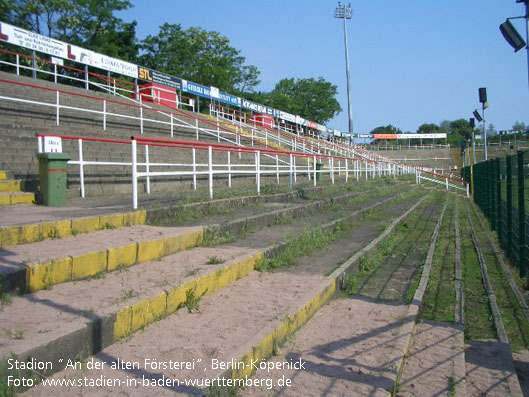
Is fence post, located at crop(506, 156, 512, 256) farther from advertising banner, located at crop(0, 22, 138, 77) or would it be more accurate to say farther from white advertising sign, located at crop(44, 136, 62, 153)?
advertising banner, located at crop(0, 22, 138, 77)

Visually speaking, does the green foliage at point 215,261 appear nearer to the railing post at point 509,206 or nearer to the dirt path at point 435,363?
the dirt path at point 435,363

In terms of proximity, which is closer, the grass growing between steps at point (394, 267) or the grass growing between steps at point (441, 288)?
the grass growing between steps at point (441, 288)

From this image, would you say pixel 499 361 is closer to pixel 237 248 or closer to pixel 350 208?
pixel 237 248

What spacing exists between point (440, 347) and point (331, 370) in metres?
1.17

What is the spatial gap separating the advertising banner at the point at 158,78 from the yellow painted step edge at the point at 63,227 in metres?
17.9

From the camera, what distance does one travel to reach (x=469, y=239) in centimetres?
953

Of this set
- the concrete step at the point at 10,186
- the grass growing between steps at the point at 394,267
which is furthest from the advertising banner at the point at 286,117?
the concrete step at the point at 10,186

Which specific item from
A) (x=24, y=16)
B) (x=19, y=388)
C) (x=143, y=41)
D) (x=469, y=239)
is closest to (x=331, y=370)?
(x=19, y=388)

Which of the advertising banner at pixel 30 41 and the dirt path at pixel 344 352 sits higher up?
the advertising banner at pixel 30 41

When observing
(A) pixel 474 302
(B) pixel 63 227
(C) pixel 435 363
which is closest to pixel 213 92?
(B) pixel 63 227

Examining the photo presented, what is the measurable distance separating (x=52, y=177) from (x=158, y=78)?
17875 millimetres

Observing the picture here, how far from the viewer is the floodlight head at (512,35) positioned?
5.90 metres

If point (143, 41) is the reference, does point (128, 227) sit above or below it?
below

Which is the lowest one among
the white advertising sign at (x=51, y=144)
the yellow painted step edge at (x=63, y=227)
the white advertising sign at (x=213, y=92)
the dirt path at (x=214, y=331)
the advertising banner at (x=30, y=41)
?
the dirt path at (x=214, y=331)
